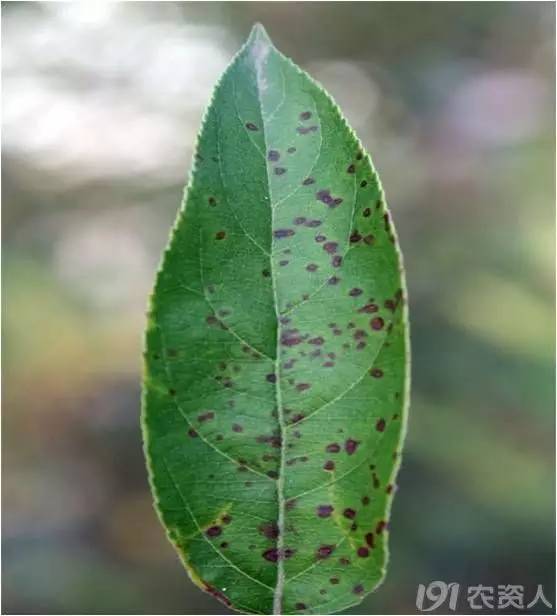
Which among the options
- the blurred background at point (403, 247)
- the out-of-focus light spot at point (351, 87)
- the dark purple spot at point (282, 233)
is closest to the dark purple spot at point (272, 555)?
the dark purple spot at point (282, 233)

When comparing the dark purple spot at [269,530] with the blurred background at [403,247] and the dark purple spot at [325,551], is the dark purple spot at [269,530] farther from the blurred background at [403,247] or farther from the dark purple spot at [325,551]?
the blurred background at [403,247]

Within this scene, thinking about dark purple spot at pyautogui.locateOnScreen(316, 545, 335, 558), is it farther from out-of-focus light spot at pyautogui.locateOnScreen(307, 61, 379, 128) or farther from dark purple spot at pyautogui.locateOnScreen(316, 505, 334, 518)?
out-of-focus light spot at pyautogui.locateOnScreen(307, 61, 379, 128)

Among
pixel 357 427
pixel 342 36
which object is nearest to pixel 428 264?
pixel 342 36

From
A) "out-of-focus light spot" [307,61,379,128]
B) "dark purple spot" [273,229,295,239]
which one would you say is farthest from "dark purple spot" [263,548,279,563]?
"out-of-focus light spot" [307,61,379,128]

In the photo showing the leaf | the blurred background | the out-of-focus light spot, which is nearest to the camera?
the leaf

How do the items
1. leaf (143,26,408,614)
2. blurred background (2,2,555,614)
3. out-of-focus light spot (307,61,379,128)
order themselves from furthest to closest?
out-of-focus light spot (307,61,379,128)
blurred background (2,2,555,614)
leaf (143,26,408,614)
